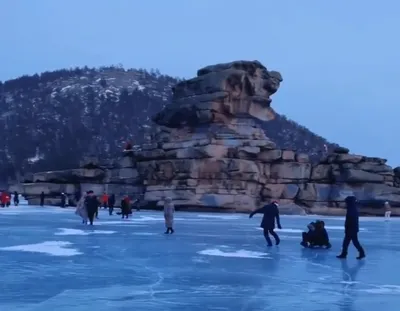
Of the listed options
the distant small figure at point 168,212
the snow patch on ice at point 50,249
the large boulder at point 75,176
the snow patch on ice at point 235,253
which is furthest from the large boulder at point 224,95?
the snow patch on ice at point 235,253

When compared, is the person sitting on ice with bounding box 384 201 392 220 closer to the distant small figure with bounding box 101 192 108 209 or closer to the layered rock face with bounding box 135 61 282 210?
the layered rock face with bounding box 135 61 282 210

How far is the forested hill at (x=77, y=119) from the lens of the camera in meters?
109

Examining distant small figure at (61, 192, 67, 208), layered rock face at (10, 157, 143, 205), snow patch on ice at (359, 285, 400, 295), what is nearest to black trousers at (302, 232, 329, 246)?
snow patch on ice at (359, 285, 400, 295)

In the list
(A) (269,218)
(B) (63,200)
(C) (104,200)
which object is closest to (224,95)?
(C) (104,200)

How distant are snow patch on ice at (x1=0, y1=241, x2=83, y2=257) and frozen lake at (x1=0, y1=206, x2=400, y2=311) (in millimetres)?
22

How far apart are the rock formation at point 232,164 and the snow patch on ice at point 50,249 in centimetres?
2331

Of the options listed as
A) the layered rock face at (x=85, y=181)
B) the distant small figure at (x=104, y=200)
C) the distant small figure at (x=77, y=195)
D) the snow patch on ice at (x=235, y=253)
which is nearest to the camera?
the snow patch on ice at (x=235, y=253)

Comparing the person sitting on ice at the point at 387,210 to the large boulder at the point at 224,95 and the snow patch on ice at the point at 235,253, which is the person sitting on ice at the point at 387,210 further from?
the snow patch on ice at the point at 235,253

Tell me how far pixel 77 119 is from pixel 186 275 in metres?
113

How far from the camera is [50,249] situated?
50.3 feet

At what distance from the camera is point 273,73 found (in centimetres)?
4503

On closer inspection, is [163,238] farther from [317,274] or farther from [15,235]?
[317,274]

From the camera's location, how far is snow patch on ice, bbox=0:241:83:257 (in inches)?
575

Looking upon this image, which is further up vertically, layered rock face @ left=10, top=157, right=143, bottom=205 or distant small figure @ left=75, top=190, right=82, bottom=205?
layered rock face @ left=10, top=157, right=143, bottom=205
